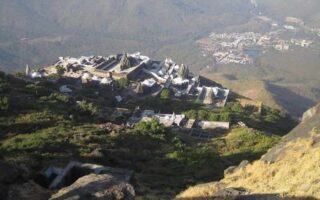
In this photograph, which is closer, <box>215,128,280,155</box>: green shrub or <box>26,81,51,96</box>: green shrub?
<box>215,128,280,155</box>: green shrub

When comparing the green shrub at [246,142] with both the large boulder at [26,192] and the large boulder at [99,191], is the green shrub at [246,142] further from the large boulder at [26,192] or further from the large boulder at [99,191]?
the large boulder at [99,191]

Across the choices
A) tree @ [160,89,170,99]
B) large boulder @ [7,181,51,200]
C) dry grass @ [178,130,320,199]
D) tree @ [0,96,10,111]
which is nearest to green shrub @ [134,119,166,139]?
tree @ [0,96,10,111]

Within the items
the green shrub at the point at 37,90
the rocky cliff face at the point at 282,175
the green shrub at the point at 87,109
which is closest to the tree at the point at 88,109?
the green shrub at the point at 87,109

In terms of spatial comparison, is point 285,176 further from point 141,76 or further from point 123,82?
point 141,76

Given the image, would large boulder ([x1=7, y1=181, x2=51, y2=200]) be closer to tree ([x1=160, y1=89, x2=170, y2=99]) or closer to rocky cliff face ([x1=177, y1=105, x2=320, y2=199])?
rocky cliff face ([x1=177, y1=105, x2=320, y2=199])

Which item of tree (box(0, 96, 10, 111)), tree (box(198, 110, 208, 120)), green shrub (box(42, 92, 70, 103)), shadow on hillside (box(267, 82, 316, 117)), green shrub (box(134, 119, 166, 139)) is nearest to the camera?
green shrub (box(134, 119, 166, 139))

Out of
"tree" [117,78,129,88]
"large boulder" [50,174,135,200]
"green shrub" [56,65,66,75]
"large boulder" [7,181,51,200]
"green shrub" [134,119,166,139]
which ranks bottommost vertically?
"green shrub" [134,119,166,139]
